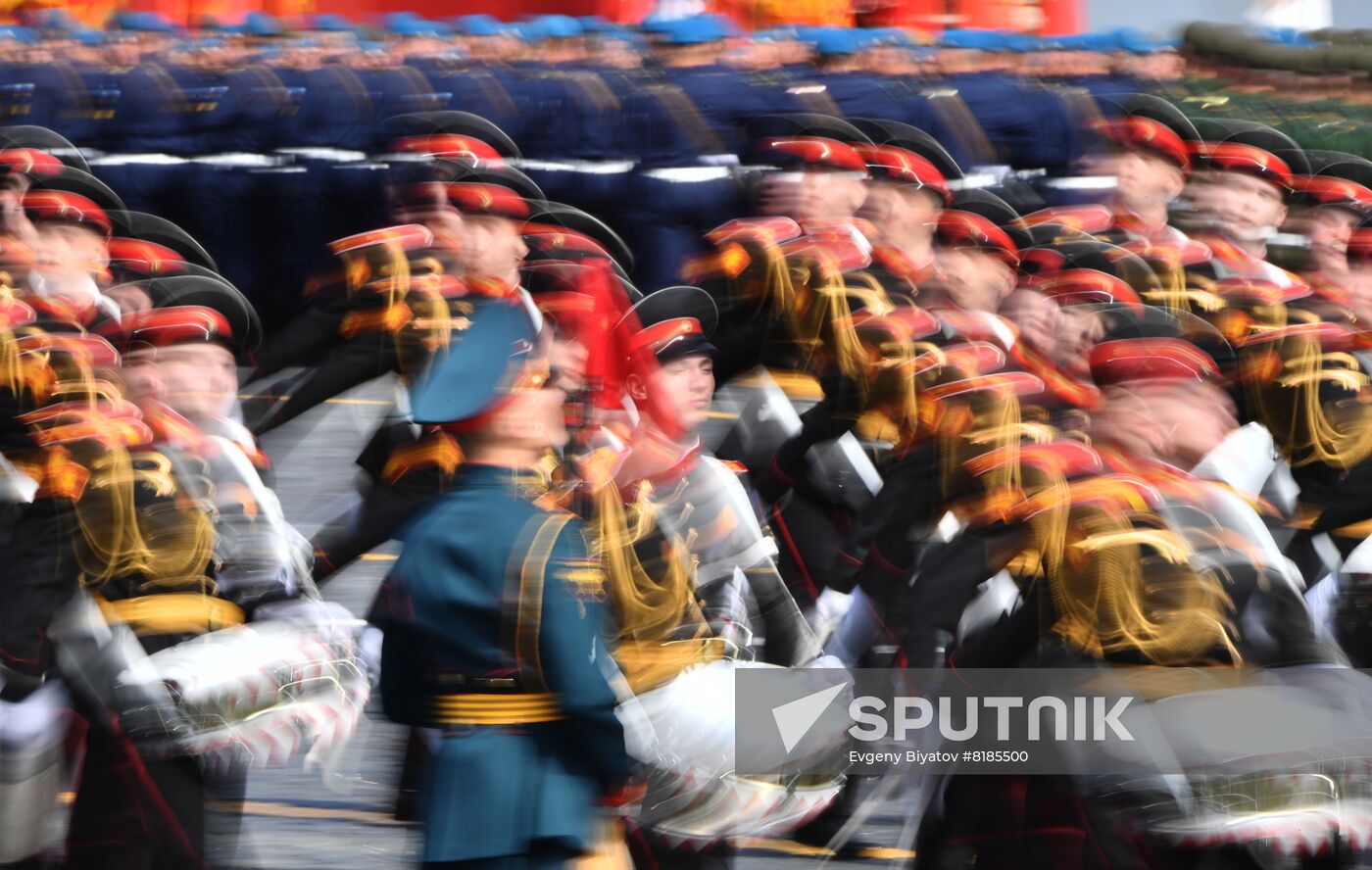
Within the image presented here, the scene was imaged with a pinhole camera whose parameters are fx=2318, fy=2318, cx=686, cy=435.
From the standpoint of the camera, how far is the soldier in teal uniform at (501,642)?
3.16 metres

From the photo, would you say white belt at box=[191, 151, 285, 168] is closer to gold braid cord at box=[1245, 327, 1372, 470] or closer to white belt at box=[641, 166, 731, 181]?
white belt at box=[641, 166, 731, 181]

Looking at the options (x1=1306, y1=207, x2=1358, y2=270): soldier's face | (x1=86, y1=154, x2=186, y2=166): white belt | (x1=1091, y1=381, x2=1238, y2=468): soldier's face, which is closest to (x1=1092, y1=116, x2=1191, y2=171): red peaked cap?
(x1=1306, y1=207, x2=1358, y2=270): soldier's face

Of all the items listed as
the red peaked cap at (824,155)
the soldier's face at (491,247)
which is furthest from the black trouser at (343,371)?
the red peaked cap at (824,155)

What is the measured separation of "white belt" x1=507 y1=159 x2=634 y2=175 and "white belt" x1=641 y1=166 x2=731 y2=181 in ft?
0.59

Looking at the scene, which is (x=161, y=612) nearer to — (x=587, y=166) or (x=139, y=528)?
(x=139, y=528)

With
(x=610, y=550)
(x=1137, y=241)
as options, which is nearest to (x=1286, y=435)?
(x=1137, y=241)

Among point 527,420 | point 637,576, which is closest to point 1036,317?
point 637,576

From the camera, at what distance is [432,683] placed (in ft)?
10.6

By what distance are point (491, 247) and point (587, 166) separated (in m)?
2.70

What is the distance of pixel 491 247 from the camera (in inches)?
226

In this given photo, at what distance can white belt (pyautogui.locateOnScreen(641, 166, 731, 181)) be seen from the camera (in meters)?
7.95

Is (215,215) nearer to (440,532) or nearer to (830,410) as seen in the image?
(830,410)

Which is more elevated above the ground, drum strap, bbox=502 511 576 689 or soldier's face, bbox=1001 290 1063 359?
drum strap, bbox=502 511 576 689

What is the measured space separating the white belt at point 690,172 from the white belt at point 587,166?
0.18 m
